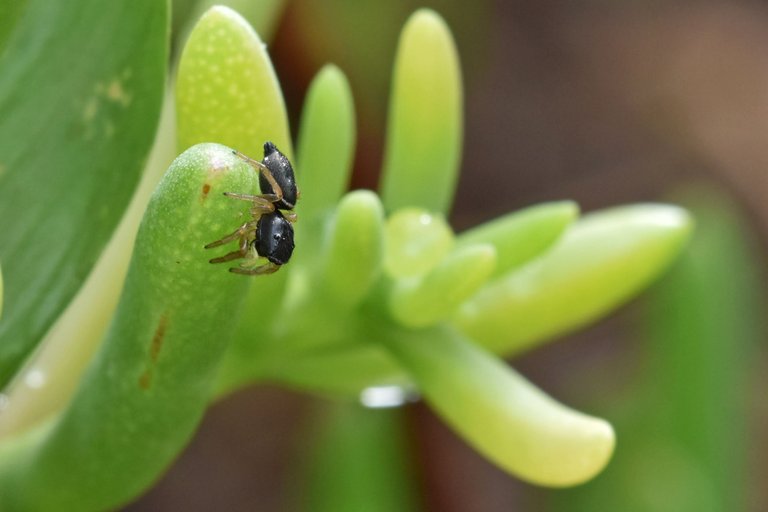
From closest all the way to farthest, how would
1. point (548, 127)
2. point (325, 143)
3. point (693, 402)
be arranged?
point (325, 143)
point (693, 402)
point (548, 127)

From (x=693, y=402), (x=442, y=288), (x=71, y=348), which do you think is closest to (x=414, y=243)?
(x=442, y=288)

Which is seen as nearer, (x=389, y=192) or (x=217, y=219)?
(x=217, y=219)

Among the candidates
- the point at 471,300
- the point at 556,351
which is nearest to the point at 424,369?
the point at 471,300

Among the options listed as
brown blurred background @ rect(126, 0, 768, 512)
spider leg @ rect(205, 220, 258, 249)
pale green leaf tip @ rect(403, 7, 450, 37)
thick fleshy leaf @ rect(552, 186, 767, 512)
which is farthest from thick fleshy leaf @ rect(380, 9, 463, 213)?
brown blurred background @ rect(126, 0, 768, 512)

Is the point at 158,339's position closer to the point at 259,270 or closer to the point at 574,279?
the point at 259,270

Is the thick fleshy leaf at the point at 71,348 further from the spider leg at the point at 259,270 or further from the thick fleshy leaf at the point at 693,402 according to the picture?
the thick fleshy leaf at the point at 693,402

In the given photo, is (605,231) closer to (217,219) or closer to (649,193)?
(217,219)
